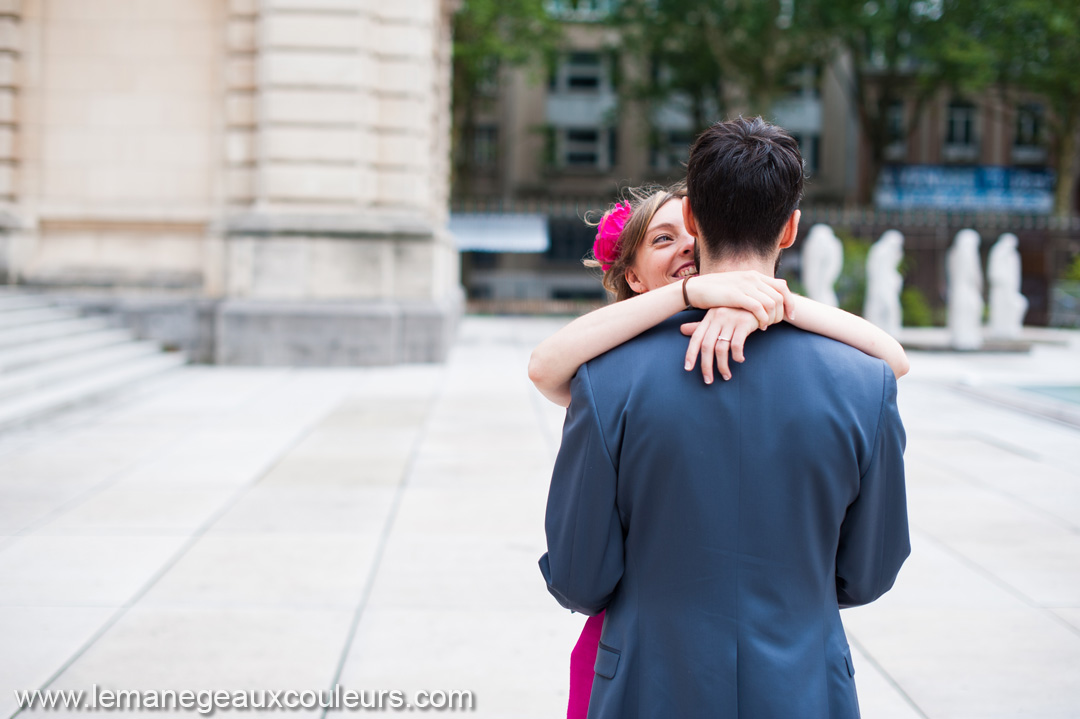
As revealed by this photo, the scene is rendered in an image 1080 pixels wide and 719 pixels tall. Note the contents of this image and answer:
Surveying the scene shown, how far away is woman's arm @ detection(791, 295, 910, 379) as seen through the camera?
5.22 feet

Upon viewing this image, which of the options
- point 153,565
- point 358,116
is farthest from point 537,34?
point 153,565

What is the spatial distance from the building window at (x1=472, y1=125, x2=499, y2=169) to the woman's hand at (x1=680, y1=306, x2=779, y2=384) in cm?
4312

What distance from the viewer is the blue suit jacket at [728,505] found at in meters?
1.55

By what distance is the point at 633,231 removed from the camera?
7.57 feet

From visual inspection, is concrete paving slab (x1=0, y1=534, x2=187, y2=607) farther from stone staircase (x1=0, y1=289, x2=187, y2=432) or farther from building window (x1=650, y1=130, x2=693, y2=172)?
building window (x1=650, y1=130, x2=693, y2=172)

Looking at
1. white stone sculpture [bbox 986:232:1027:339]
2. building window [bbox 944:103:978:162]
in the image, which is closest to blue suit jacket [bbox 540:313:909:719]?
white stone sculpture [bbox 986:232:1027:339]

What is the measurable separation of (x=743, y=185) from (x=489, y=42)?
27540 millimetres

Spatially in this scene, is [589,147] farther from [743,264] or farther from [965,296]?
[743,264]

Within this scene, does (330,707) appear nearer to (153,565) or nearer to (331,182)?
(153,565)

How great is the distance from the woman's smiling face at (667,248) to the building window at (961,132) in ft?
155

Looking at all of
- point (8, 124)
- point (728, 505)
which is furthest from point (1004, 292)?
point (728, 505)

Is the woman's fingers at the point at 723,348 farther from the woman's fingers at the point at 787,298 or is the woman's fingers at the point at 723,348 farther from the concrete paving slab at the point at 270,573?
the concrete paving slab at the point at 270,573

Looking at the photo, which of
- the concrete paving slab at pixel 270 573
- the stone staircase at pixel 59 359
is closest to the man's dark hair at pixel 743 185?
the concrete paving slab at pixel 270 573

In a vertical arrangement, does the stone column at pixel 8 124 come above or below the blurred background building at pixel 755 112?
below
